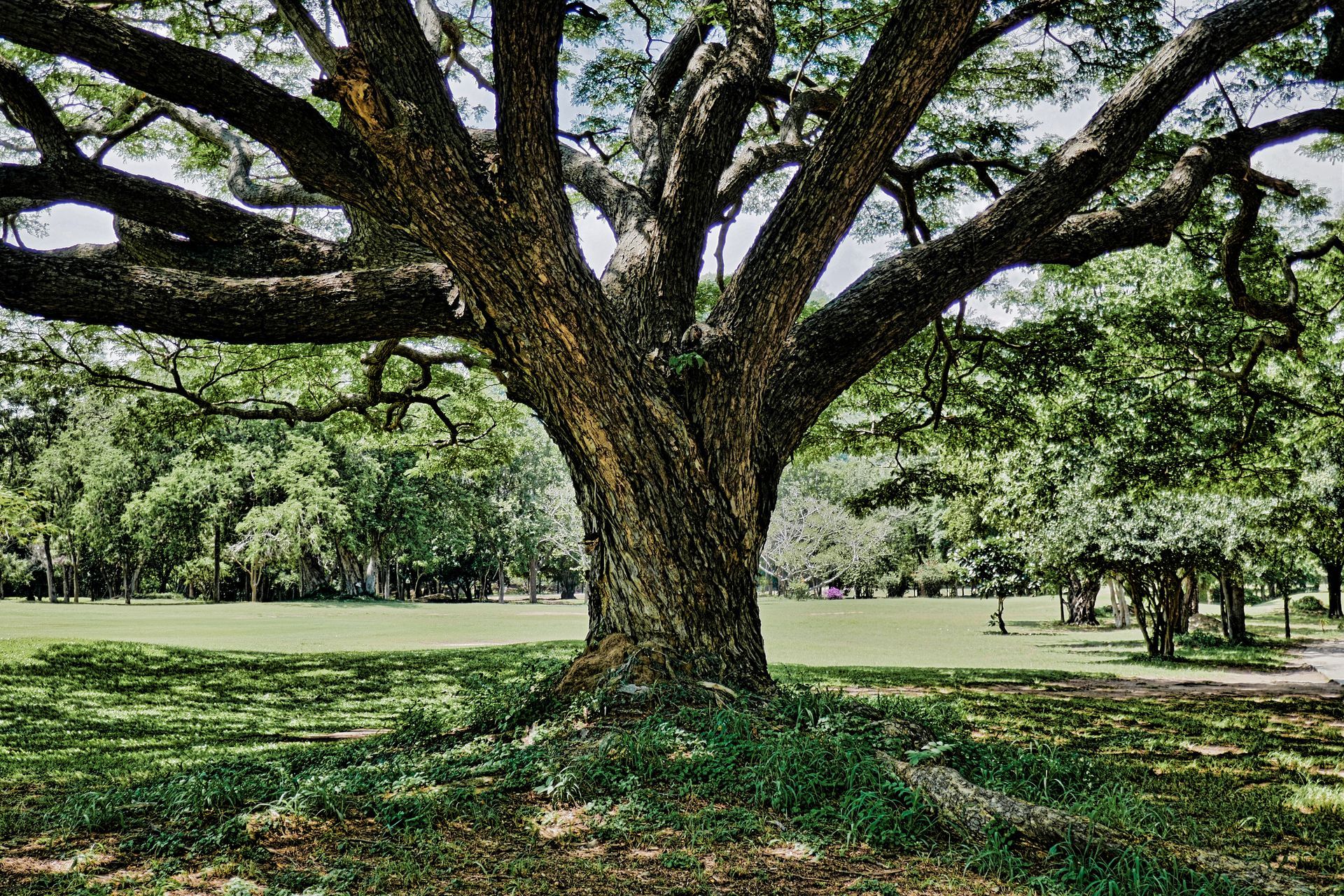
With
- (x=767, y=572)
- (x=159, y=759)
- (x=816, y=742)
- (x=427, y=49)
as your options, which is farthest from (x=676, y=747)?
(x=767, y=572)

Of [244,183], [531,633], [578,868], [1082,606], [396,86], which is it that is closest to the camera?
[578,868]

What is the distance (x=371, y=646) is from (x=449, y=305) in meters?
14.7

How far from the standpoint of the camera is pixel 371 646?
1791 cm

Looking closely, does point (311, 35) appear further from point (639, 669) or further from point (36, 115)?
point (639, 669)

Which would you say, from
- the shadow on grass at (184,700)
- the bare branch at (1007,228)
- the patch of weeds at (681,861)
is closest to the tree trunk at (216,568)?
the shadow on grass at (184,700)

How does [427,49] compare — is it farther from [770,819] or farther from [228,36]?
[228,36]

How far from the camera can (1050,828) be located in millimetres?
3234

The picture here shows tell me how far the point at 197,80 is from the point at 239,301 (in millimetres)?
1240

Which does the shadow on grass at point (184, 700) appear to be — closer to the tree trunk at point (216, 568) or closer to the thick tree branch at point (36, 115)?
the thick tree branch at point (36, 115)

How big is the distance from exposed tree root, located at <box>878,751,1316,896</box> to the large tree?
1.78 metres

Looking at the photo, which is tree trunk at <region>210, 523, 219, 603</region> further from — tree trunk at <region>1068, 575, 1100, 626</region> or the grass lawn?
tree trunk at <region>1068, 575, 1100, 626</region>

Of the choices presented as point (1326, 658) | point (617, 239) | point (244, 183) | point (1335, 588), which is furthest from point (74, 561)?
point (1335, 588)

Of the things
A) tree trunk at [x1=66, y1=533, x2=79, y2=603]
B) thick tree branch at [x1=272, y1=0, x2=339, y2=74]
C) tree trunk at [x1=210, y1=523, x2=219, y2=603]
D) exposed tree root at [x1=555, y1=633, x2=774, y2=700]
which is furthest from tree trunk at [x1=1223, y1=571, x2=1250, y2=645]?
tree trunk at [x1=66, y1=533, x2=79, y2=603]

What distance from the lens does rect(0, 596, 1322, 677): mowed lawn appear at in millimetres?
16641
